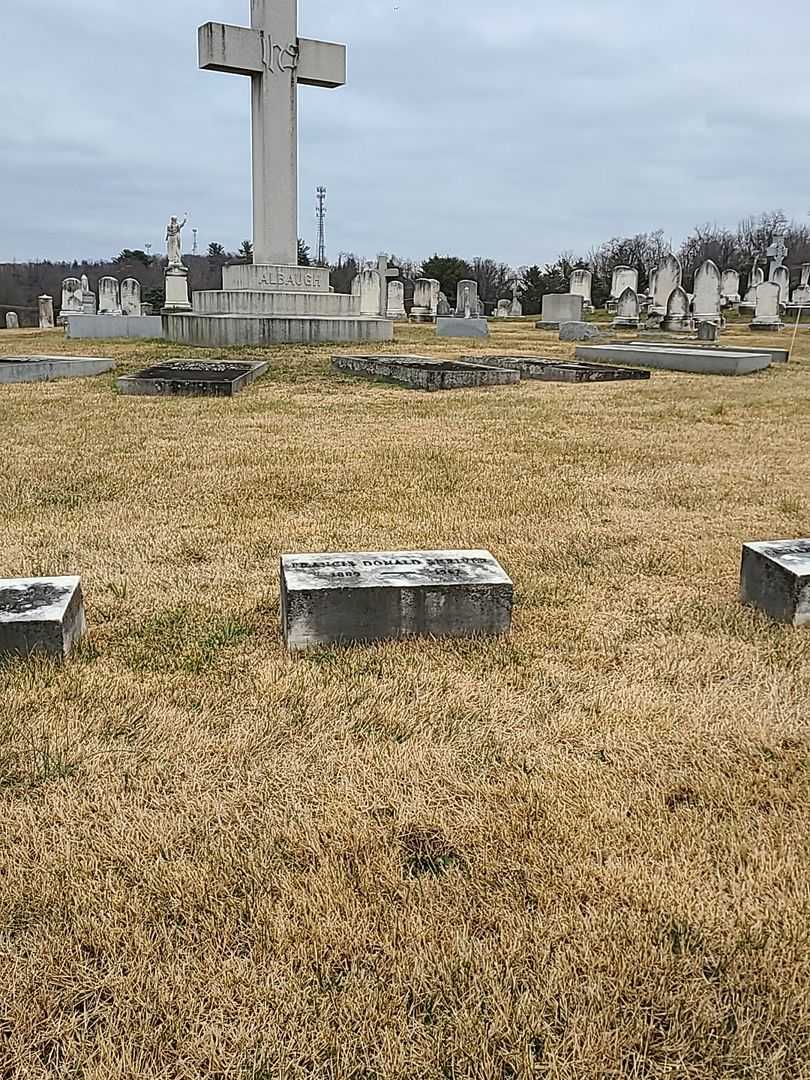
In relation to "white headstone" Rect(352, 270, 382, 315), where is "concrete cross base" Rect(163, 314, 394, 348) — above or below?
below

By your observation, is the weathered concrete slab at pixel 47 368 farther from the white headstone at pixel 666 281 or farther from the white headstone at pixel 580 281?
the white headstone at pixel 580 281

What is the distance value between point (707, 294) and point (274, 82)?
13.5 metres

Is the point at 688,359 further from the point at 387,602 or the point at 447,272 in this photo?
the point at 447,272

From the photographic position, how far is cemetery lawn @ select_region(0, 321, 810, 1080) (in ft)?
4.58

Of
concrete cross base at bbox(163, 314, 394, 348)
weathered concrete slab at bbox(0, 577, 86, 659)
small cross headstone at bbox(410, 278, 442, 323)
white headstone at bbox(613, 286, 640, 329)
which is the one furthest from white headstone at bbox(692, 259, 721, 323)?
weathered concrete slab at bbox(0, 577, 86, 659)

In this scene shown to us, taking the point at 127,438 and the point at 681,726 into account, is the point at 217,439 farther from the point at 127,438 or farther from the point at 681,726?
the point at 681,726

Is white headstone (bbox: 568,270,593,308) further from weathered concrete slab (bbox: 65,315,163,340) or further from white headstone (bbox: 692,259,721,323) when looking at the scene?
weathered concrete slab (bbox: 65,315,163,340)

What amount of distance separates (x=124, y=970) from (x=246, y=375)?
8.91 m

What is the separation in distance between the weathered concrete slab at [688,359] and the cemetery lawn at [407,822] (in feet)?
30.0

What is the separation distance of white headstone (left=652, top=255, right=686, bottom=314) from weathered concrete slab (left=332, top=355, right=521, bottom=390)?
590 inches

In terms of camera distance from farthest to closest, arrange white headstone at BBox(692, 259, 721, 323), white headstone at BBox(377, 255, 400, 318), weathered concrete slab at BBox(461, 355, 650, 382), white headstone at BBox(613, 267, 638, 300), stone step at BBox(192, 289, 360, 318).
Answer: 1. white headstone at BBox(613, 267, 638, 300)
2. white headstone at BBox(377, 255, 400, 318)
3. white headstone at BBox(692, 259, 721, 323)
4. stone step at BBox(192, 289, 360, 318)
5. weathered concrete slab at BBox(461, 355, 650, 382)

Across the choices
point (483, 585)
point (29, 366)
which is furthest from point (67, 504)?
point (29, 366)

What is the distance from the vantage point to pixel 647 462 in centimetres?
613

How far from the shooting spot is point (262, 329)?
13.9 meters
